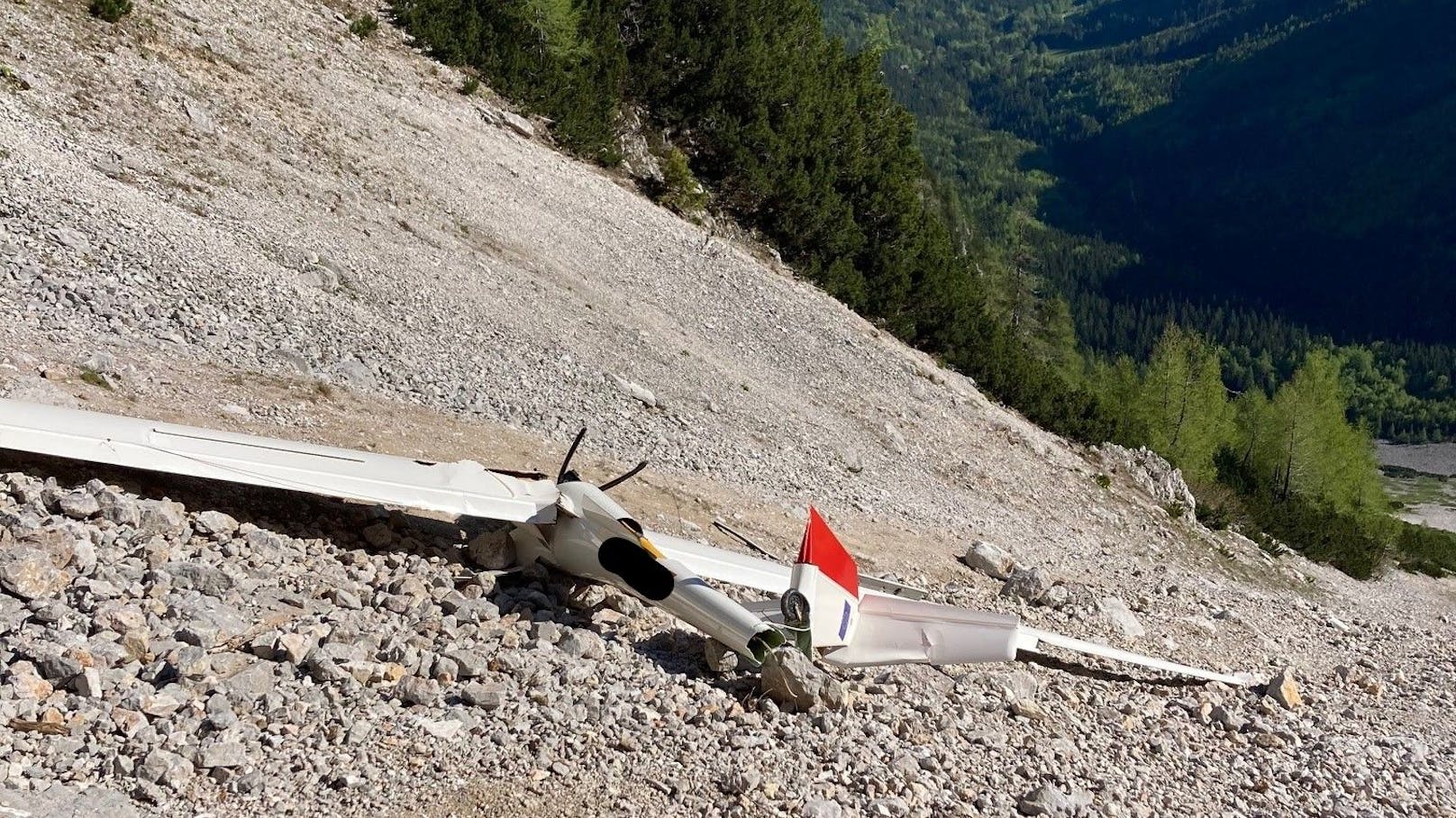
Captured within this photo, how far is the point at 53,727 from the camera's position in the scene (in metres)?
5.11

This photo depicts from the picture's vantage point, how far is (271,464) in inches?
299

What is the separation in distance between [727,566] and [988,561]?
6940 millimetres

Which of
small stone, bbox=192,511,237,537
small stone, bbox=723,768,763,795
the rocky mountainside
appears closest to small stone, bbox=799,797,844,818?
the rocky mountainside

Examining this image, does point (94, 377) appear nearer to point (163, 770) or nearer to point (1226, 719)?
point (163, 770)

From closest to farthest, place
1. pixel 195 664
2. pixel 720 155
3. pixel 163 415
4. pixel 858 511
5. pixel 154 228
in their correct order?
pixel 195 664, pixel 163 415, pixel 154 228, pixel 858 511, pixel 720 155

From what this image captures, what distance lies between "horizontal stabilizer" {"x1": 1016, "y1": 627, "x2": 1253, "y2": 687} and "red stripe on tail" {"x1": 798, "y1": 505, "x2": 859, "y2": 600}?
178 cm

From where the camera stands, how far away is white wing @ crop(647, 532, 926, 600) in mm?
9383

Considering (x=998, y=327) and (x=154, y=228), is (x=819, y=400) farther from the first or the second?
(x=998, y=327)

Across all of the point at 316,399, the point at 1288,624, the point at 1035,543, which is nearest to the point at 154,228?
the point at 316,399

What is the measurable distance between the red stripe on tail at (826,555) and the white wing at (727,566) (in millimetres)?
893

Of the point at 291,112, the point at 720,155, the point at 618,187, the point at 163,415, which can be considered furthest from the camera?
the point at 720,155

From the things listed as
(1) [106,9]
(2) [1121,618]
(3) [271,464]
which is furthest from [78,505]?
(1) [106,9]

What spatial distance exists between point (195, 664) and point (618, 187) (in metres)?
25.0

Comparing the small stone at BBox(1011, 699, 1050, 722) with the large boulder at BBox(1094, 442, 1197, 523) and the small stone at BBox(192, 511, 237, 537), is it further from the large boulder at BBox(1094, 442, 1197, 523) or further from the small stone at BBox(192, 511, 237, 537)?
the large boulder at BBox(1094, 442, 1197, 523)
